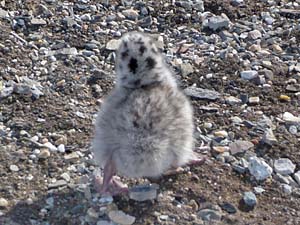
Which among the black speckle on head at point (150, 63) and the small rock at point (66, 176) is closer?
the black speckle on head at point (150, 63)

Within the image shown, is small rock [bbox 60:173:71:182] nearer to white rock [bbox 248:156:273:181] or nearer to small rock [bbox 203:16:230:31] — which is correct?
white rock [bbox 248:156:273:181]

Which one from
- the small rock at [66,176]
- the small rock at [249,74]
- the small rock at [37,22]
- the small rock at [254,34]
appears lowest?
the small rock at [66,176]

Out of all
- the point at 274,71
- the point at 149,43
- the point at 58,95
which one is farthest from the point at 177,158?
the point at 274,71

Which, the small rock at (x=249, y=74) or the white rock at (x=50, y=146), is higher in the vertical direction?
the small rock at (x=249, y=74)

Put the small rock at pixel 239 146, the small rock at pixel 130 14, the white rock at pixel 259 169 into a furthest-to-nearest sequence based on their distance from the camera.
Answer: the small rock at pixel 130 14 → the small rock at pixel 239 146 → the white rock at pixel 259 169

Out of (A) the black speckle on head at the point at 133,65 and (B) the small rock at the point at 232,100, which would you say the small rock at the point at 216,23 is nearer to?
(B) the small rock at the point at 232,100

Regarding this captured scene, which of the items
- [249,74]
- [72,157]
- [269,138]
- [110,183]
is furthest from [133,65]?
[249,74]

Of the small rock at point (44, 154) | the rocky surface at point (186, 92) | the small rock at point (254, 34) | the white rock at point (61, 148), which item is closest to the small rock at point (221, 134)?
the rocky surface at point (186, 92)
